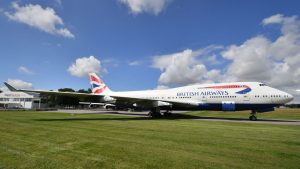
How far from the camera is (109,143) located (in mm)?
8719

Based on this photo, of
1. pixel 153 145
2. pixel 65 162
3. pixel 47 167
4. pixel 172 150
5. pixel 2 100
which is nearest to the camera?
pixel 47 167

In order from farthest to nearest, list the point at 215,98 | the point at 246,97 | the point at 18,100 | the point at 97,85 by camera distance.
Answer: the point at 18,100
the point at 97,85
the point at 215,98
the point at 246,97

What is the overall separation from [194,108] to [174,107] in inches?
98.0

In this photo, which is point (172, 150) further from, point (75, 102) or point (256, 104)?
point (75, 102)

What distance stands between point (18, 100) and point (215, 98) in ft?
274

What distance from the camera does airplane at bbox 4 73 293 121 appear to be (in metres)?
Result: 22.9

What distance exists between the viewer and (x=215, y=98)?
973 inches

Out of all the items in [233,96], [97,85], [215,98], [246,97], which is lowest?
[215,98]

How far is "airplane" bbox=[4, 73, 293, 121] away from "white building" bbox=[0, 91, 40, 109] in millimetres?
66219

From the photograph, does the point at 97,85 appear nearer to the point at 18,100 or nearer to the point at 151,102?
Result: the point at 151,102

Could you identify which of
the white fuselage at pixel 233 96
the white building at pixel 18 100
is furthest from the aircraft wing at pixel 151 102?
the white building at pixel 18 100

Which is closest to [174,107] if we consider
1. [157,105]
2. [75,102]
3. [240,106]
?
[157,105]

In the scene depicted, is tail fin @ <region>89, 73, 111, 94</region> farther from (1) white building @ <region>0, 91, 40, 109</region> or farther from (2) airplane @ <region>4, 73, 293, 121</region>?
(1) white building @ <region>0, 91, 40, 109</region>

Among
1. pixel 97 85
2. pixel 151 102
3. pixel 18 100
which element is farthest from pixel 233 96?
pixel 18 100
